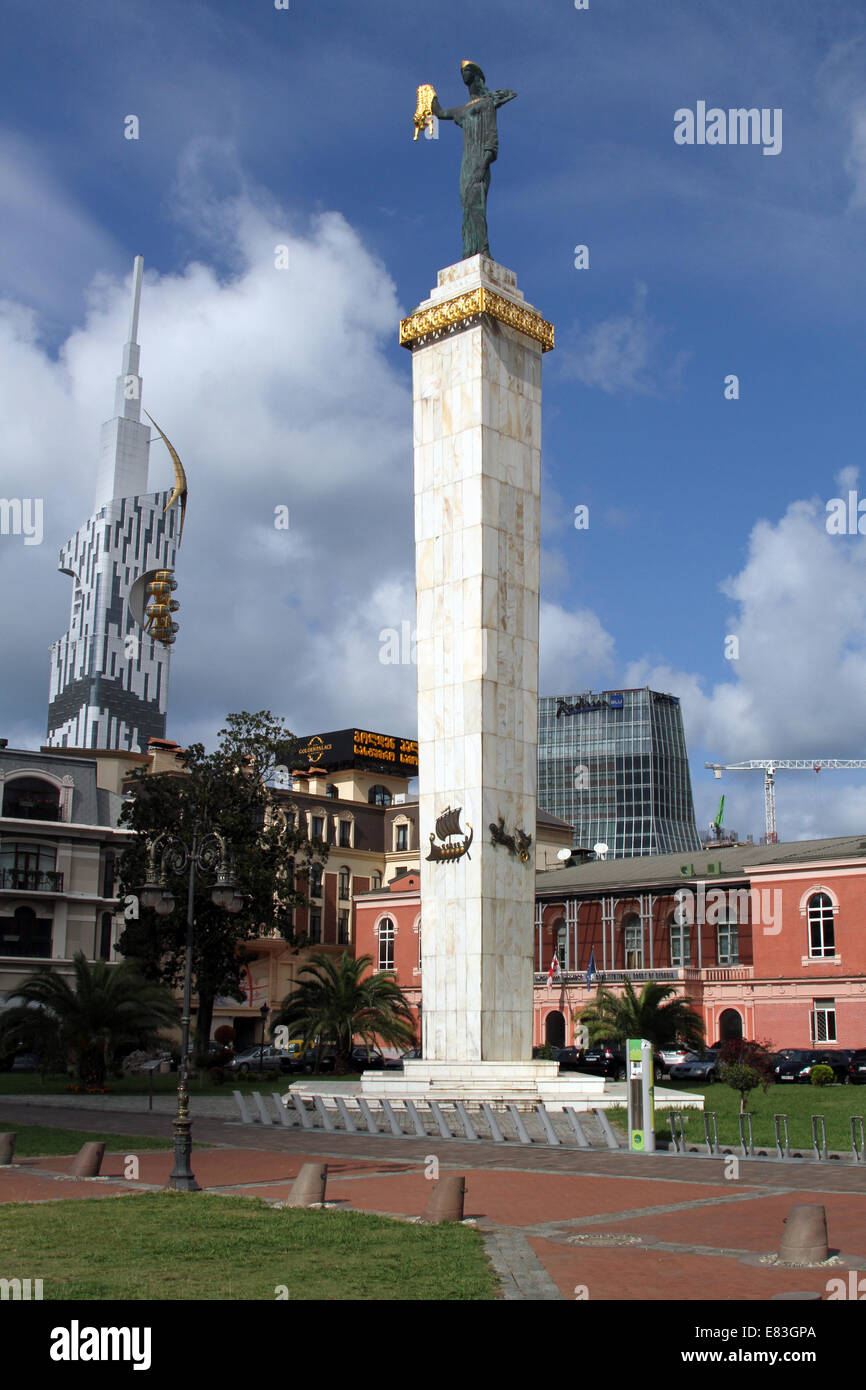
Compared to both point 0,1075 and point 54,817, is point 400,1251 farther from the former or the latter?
point 54,817

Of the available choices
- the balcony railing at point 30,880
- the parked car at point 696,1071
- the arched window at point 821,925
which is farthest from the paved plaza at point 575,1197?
the balcony railing at point 30,880

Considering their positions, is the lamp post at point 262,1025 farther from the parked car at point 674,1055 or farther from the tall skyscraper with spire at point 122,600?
the tall skyscraper with spire at point 122,600

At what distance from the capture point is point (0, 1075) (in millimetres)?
53250

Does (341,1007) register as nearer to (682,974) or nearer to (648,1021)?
(648,1021)

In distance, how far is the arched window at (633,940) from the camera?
221ft

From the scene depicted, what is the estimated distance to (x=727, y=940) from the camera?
211ft

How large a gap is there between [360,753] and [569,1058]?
51144mm

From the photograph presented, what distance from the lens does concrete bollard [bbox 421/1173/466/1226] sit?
1436 cm

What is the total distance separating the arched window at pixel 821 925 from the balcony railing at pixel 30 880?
4013cm

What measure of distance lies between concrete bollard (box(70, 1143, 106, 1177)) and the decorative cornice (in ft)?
77.9
